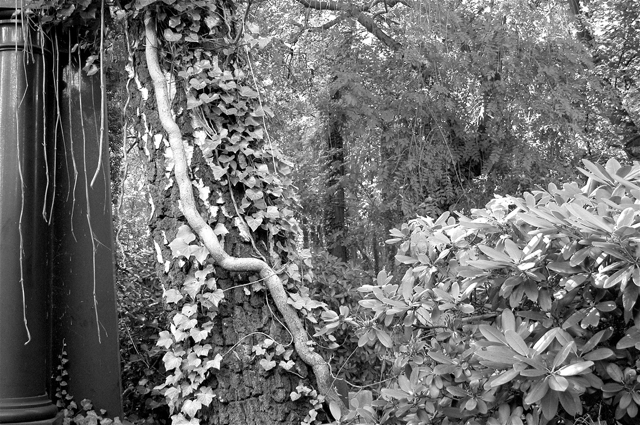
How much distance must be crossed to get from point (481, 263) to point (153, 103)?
1825 millimetres

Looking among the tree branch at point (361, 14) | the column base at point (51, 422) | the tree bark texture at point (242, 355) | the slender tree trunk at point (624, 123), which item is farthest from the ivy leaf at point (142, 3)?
the slender tree trunk at point (624, 123)

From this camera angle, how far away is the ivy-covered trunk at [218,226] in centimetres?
269

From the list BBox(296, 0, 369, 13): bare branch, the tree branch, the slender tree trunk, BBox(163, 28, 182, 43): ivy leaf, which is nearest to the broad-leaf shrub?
BBox(163, 28, 182, 43): ivy leaf

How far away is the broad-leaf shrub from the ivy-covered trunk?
1.52 ft

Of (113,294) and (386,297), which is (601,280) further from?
(113,294)

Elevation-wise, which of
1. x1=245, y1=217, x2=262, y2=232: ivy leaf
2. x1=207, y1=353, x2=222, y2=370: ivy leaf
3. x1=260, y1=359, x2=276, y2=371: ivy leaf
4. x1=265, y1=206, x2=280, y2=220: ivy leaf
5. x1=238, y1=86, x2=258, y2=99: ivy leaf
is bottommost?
x1=260, y1=359, x2=276, y2=371: ivy leaf

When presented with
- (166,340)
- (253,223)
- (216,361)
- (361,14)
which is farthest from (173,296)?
(361,14)

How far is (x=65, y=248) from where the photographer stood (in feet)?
12.7

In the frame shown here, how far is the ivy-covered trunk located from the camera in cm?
269

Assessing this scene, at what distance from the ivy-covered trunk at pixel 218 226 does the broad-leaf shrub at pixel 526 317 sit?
1.52 feet

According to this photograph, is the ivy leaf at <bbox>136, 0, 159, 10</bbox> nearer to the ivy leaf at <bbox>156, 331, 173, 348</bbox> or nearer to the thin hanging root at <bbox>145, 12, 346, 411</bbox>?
the thin hanging root at <bbox>145, 12, 346, 411</bbox>

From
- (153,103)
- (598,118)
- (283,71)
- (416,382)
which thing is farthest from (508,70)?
(416,382)

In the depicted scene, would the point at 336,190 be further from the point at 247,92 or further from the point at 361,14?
the point at 247,92

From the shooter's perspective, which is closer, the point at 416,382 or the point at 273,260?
the point at 416,382
